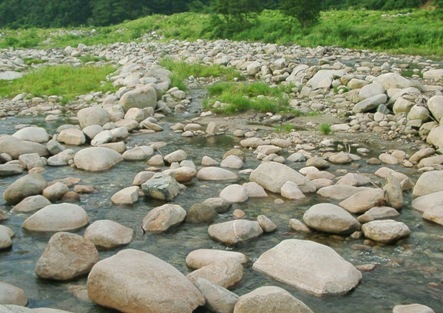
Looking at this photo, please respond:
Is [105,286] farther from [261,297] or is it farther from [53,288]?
[261,297]

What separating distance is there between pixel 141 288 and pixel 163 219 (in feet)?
5.60

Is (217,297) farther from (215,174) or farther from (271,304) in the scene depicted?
(215,174)

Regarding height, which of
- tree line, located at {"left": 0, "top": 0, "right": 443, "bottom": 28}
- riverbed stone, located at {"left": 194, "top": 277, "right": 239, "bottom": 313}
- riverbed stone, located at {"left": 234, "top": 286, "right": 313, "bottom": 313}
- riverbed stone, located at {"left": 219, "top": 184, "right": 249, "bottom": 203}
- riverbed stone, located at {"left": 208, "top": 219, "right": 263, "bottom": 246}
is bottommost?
tree line, located at {"left": 0, "top": 0, "right": 443, "bottom": 28}

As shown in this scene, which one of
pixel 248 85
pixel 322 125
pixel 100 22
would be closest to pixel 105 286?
pixel 322 125

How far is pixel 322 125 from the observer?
9.98 metres

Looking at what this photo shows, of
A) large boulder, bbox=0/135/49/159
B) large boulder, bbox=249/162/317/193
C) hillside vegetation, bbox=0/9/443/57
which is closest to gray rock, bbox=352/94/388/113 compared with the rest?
large boulder, bbox=249/162/317/193

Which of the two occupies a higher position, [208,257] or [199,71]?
[208,257]

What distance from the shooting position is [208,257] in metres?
4.78

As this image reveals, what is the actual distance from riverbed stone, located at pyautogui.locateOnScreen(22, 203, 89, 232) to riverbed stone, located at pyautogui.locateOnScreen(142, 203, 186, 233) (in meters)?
0.67

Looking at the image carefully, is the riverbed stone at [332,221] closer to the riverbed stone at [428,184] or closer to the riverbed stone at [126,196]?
the riverbed stone at [428,184]

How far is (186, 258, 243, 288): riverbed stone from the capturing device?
174 inches

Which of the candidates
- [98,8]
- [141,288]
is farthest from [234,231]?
[98,8]

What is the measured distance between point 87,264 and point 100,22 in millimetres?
51877

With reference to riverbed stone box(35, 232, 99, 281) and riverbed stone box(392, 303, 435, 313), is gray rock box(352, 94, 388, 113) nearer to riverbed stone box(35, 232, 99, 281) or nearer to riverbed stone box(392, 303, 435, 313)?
riverbed stone box(392, 303, 435, 313)
